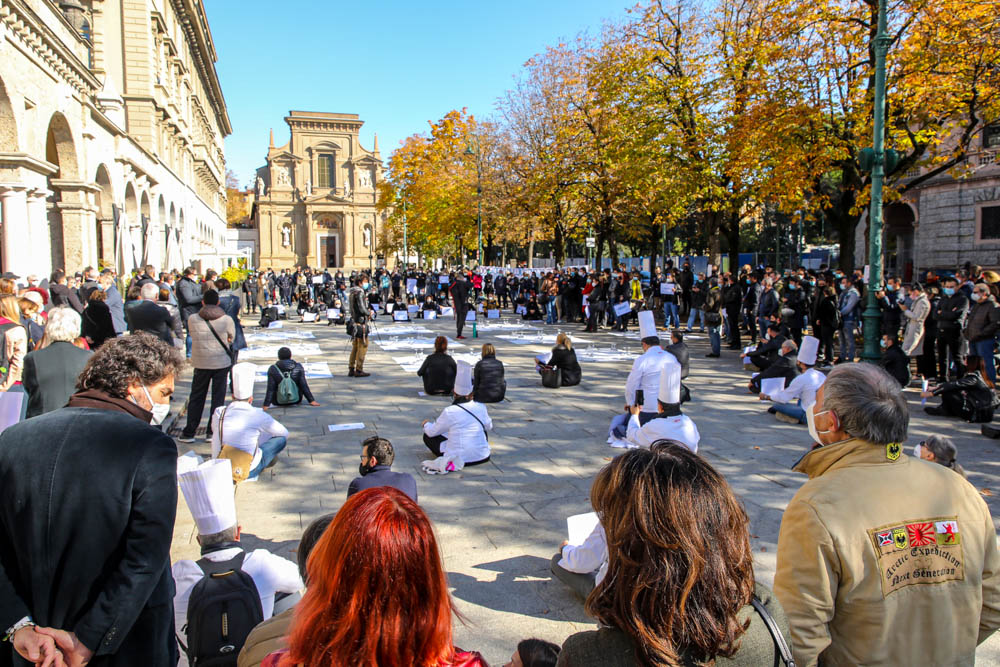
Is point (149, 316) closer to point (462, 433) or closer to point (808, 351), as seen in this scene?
point (462, 433)

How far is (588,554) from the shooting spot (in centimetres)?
425

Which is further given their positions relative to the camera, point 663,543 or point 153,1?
point 153,1

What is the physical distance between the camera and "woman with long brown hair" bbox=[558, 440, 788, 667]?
151cm

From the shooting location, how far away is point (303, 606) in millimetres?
1559

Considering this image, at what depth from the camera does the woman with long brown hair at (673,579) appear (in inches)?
59.6

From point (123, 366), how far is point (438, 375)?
8504 millimetres

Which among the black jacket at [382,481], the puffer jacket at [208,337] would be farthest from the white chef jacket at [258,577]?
the puffer jacket at [208,337]

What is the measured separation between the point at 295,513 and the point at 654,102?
745 inches

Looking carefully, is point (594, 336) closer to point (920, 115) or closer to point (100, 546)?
point (920, 115)

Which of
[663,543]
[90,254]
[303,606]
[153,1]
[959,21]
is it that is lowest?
[303,606]

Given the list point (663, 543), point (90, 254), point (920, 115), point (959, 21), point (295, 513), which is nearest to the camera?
point (663, 543)

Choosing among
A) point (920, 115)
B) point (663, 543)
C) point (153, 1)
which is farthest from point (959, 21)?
point (153, 1)

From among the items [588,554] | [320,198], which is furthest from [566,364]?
[320,198]

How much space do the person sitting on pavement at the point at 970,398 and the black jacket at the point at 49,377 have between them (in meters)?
10.2
